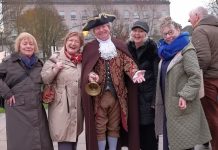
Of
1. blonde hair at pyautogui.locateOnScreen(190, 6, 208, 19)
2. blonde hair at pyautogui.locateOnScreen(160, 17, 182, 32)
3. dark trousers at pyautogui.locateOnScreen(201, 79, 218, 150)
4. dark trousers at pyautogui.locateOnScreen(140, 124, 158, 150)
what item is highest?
blonde hair at pyautogui.locateOnScreen(190, 6, 208, 19)

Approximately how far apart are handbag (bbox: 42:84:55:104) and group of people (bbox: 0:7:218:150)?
0.05m

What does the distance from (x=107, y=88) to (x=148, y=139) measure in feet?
3.49

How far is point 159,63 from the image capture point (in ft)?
17.0

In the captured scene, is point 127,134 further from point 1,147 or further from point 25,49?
point 1,147

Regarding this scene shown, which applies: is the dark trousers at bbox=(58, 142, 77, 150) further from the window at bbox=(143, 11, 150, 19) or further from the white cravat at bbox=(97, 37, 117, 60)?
the window at bbox=(143, 11, 150, 19)

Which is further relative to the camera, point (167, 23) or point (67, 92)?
point (67, 92)

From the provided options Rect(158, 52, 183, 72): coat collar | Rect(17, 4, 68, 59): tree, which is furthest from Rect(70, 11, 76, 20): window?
Rect(158, 52, 183, 72): coat collar

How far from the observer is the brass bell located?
4.77m

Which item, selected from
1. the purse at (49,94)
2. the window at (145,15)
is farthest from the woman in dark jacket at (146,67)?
the window at (145,15)

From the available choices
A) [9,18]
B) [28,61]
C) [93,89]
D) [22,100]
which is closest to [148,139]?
[93,89]

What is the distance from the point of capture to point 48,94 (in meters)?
5.07

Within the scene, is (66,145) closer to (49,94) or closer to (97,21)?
(49,94)

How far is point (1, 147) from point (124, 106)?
9.99 ft

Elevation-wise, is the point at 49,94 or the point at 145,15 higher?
the point at 145,15
